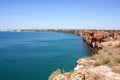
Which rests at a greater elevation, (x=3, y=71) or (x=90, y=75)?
(x=90, y=75)

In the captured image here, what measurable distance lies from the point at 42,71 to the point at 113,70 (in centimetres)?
1709

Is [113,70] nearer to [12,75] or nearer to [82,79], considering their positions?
[82,79]

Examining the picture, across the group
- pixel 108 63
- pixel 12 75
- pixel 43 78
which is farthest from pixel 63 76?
pixel 12 75

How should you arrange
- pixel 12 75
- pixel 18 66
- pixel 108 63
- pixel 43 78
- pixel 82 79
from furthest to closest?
pixel 18 66 → pixel 12 75 → pixel 43 78 → pixel 108 63 → pixel 82 79

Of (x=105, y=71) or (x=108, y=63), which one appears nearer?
(x=105, y=71)

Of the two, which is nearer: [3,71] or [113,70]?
[113,70]

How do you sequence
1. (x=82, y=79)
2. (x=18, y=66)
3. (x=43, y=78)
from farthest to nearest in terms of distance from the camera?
(x=18, y=66), (x=43, y=78), (x=82, y=79)

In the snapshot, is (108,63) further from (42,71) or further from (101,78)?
(42,71)

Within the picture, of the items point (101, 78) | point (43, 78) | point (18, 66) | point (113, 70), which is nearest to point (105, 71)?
point (113, 70)

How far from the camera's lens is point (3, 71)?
25547 mm

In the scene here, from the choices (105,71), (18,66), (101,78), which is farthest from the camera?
(18,66)

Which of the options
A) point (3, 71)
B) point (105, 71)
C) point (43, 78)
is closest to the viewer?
point (105, 71)

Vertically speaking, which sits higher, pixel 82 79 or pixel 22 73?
pixel 82 79

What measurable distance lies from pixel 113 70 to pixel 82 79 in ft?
8.02
